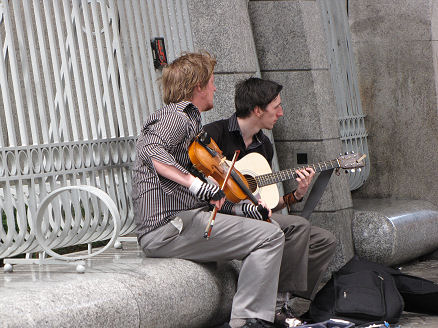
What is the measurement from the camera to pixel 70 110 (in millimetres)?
5910

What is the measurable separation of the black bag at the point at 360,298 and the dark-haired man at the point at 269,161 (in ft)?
0.57

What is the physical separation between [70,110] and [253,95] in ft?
4.37

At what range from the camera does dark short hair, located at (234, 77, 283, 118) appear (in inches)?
253

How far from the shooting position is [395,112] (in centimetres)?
972

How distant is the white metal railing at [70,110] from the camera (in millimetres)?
5508

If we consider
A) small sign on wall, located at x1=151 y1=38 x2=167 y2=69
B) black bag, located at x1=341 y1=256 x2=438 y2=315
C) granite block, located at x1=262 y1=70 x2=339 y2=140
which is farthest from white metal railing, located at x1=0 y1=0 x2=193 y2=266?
black bag, located at x1=341 y1=256 x2=438 y2=315

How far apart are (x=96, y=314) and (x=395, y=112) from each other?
587 cm

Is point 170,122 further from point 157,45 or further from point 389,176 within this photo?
point 389,176

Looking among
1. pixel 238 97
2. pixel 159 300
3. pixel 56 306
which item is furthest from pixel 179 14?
pixel 56 306

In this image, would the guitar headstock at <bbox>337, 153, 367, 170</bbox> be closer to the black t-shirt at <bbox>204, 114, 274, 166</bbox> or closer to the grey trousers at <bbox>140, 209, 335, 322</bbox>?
the black t-shirt at <bbox>204, 114, 274, 166</bbox>

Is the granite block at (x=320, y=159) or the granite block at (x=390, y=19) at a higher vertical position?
the granite block at (x=390, y=19)

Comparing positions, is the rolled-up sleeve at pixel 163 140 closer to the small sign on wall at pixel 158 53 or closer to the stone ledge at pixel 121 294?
the stone ledge at pixel 121 294

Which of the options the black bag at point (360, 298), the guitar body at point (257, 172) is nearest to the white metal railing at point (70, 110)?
the guitar body at point (257, 172)

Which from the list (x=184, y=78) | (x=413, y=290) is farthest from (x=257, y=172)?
(x=413, y=290)
